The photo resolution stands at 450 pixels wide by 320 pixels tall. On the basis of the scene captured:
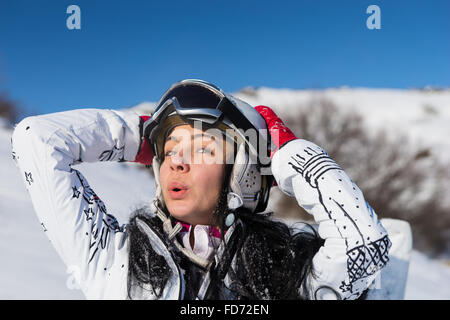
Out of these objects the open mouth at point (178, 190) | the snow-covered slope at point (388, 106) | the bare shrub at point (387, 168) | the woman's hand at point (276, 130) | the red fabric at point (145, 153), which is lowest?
the bare shrub at point (387, 168)

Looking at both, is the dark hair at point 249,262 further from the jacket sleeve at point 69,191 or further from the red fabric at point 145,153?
the red fabric at point 145,153

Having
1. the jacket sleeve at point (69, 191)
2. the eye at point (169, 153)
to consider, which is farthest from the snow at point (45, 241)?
the eye at point (169, 153)

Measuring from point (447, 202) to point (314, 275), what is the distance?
980 cm

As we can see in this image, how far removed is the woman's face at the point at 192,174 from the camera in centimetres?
126

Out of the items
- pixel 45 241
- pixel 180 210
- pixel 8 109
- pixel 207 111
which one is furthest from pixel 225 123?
pixel 8 109

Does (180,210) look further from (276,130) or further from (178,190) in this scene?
(276,130)

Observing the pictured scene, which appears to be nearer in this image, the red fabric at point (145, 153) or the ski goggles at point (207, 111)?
the ski goggles at point (207, 111)

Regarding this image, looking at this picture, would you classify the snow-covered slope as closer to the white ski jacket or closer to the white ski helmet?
the white ski helmet

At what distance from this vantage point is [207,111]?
1.26 m

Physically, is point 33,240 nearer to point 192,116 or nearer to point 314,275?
point 192,116

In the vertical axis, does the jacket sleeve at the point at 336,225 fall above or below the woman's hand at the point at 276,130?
below

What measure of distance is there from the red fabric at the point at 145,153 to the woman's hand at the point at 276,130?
1.41 ft

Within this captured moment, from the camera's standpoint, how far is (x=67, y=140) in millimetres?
1179
